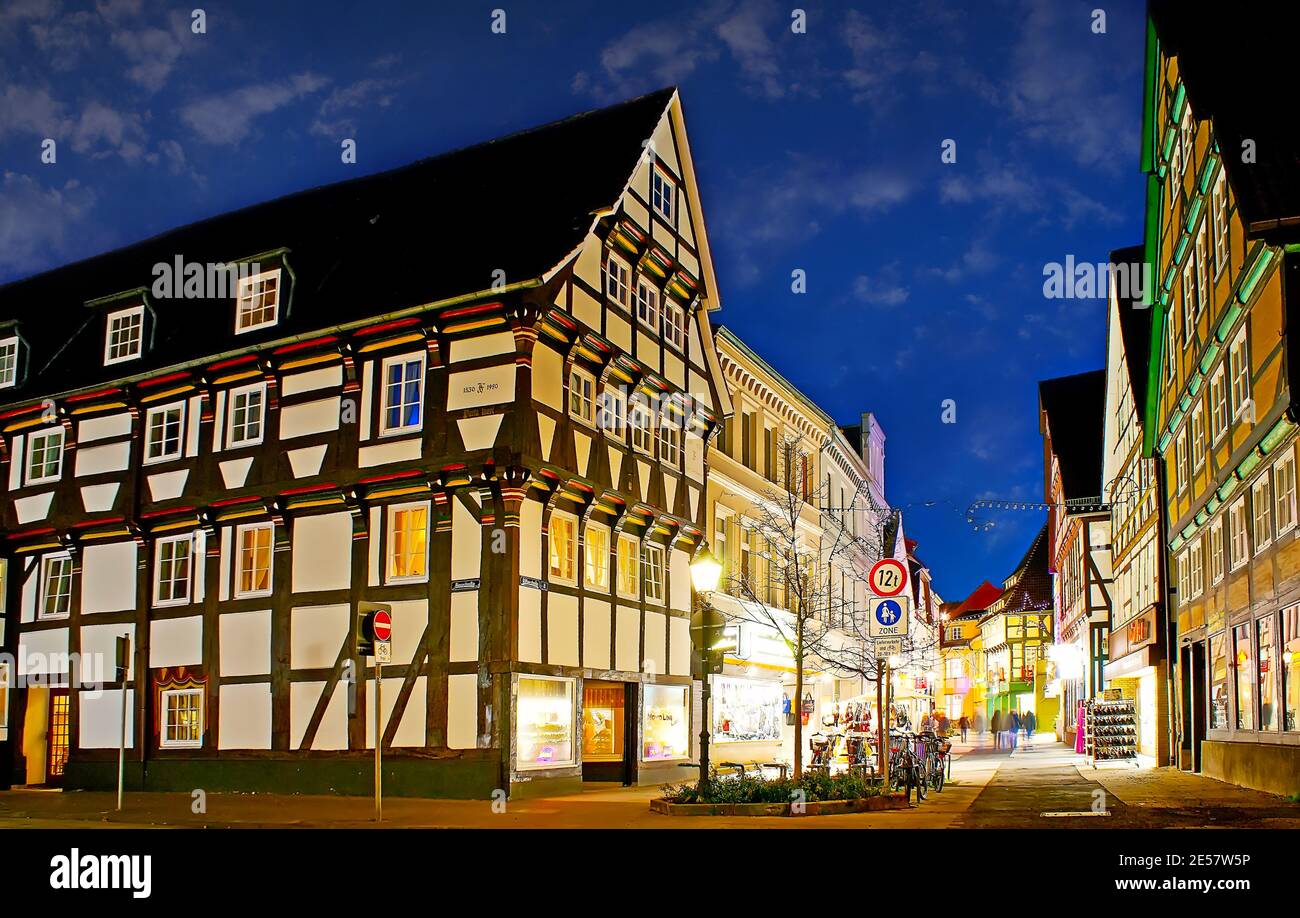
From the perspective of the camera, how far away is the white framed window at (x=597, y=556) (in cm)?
2852

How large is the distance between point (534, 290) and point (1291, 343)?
13.2 m

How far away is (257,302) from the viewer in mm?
30453

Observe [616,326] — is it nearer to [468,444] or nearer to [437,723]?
[468,444]

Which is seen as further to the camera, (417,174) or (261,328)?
(417,174)

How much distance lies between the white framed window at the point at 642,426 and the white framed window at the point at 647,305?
1.97 meters

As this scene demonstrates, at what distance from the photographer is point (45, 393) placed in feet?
107

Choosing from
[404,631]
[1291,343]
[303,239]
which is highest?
[303,239]

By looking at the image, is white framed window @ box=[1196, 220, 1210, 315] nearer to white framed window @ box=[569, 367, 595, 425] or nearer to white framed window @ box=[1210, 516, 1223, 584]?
white framed window @ box=[1210, 516, 1223, 584]

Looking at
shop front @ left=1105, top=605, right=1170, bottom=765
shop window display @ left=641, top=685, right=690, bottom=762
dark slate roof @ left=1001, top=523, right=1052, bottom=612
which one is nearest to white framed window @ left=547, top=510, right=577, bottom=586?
shop window display @ left=641, top=685, right=690, bottom=762

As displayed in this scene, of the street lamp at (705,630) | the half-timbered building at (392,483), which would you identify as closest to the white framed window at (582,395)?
the half-timbered building at (392,483)

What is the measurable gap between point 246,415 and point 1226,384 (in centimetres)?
2030

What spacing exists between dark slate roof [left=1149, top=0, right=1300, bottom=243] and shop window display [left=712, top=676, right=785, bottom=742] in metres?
19.2
